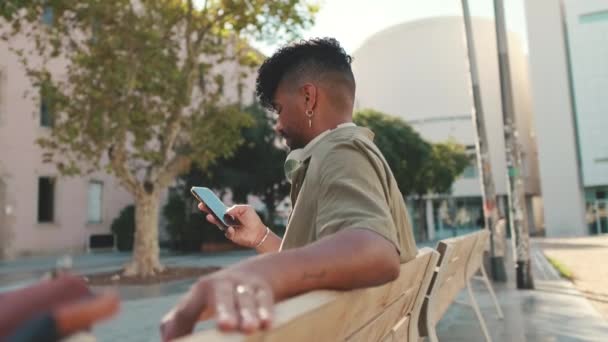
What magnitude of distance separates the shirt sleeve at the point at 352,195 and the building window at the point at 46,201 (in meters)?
21.2

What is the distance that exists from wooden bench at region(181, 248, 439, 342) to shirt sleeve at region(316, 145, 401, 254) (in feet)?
0.48

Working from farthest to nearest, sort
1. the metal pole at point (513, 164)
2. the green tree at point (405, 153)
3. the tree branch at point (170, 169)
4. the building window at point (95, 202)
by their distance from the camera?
the green tree at point (405, 153)
the building window at point (95, 202)
the tree branch at point (170, 169)
the metal pole at point (513, 164)

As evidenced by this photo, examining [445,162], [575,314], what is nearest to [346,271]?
[575,314]

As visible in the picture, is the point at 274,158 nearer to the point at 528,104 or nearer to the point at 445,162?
the point at 445,162

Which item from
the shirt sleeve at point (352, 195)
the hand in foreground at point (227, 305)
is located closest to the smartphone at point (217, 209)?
the shirt sleeve at point (352, 195)

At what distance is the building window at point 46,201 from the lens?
66.4 feet

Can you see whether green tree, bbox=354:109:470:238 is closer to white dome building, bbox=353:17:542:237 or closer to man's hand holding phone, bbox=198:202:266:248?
white dome building, bbox=353:17:542:237

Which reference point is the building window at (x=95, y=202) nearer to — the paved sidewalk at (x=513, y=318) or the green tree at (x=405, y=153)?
the green tree at (x=405, y=153)

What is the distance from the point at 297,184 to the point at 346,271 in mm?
600

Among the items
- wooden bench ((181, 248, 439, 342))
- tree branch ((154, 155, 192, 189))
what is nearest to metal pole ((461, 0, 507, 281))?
tree branch ((154, 155, 192, 189))

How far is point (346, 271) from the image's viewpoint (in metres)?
1.04

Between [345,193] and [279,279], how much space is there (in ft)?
1.09

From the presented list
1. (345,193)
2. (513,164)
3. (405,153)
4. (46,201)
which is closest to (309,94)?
(345,193)

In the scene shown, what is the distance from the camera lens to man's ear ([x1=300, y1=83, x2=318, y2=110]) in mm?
1634
